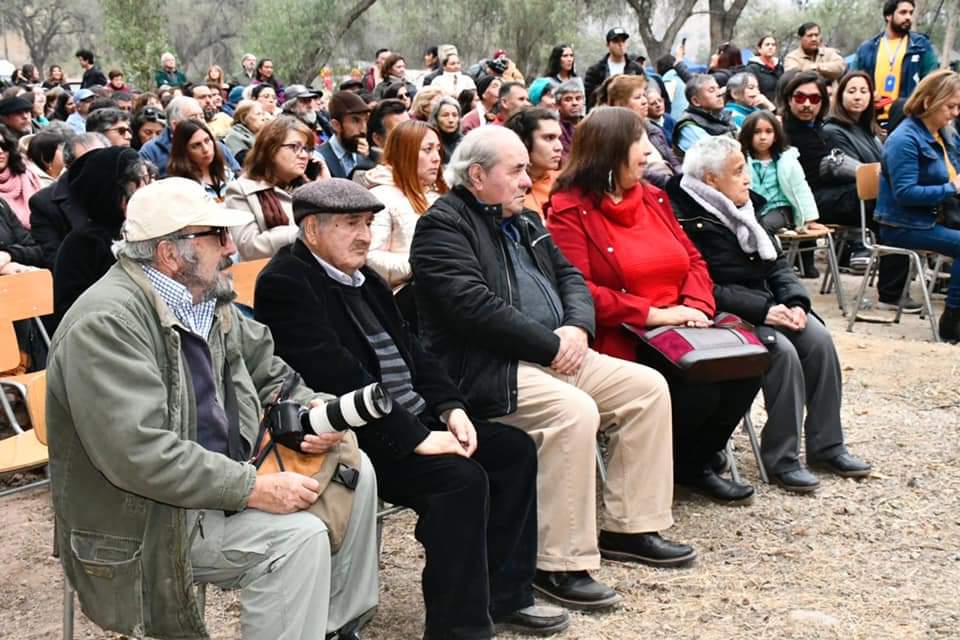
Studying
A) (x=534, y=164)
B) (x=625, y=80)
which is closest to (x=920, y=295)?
(x=625, y=80)

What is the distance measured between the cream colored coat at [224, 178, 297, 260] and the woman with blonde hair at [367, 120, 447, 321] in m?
0.43

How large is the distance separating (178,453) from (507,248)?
5.94ft

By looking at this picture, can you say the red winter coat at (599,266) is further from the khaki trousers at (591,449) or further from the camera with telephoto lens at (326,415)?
the camera with telephoto lens at (326,415)

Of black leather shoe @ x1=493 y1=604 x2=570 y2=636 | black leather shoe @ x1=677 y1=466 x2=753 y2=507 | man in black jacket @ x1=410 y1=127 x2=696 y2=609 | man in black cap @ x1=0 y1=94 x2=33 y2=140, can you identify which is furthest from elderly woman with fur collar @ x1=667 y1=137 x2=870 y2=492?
man in black cap @ x1=0 y1=94 x2=33 y2=140

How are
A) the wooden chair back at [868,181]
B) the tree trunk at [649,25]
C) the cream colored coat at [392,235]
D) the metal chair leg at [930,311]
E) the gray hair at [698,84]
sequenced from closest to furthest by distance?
the cream colored coat at [392,235]
the metal chair leg at [930,311]
the wooden chair back at [868,181]
the gray hair at [698,84]
the tree trunk at [649,25]

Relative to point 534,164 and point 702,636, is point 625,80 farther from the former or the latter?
point 702,636

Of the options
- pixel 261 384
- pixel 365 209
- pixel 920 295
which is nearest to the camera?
pixel 261 384

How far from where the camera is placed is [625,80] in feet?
25.8

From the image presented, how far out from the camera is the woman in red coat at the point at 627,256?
4.56 m

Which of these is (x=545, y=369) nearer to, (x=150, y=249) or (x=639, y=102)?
(x=150, y=249)

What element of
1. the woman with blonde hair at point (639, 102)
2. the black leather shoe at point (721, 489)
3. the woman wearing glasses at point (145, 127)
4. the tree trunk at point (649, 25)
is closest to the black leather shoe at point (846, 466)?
the black leather shoe at point (721, 489)

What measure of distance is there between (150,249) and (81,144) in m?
4.06

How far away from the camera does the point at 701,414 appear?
180 inches

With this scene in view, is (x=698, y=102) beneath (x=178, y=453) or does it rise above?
above
